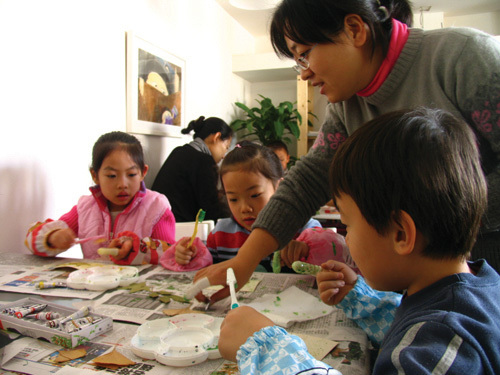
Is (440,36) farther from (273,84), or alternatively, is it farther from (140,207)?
(273,84)

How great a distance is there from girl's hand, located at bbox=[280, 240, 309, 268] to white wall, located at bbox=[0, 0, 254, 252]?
115 centimetres

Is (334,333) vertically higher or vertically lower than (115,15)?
lower

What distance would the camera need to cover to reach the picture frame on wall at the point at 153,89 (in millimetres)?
2326

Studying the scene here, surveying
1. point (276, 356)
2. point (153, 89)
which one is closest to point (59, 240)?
point (276, 356)

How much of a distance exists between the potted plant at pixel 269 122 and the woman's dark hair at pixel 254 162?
2562 millimetres

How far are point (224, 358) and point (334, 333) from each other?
0.71 ft

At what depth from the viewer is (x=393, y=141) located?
51 cm

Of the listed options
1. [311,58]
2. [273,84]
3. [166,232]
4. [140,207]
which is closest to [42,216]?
[140,207]

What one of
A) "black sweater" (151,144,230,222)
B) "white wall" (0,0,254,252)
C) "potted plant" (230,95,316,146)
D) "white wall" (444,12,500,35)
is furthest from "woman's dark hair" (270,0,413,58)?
"white wall" (444,12,500,35)

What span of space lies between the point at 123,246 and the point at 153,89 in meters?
1.59

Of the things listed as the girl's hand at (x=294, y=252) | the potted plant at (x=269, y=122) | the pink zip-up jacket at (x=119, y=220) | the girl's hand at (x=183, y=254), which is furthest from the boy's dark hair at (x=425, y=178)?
the potted plant at (x=269, y=122)

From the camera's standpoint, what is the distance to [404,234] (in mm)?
509

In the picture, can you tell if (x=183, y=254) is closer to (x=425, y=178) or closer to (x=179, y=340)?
(x=179, y=340)

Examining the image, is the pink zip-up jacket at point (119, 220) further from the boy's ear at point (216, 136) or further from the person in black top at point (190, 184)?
the boy's ear at point (216, 136)
